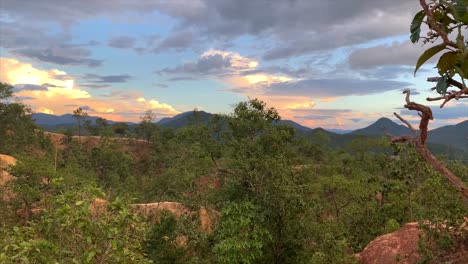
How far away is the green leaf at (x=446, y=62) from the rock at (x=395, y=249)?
19.7 meters

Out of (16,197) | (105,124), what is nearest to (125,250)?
(16,197)

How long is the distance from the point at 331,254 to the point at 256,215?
4.82 m

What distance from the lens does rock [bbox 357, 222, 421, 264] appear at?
2086 cm

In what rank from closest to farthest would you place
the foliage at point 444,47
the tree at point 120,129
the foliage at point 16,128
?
the foliage at point 444,47 → the foliage at point 16,128 → the tree at point 120,129

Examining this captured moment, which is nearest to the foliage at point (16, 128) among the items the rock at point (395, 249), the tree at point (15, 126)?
the tree at point (15, 126)

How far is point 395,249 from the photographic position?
22078mm

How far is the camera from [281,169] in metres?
22.5

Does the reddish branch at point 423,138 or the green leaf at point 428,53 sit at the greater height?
the green leaf at point 428,53

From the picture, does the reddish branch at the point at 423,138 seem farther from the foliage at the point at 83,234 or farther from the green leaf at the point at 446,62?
the foliage at the point at 83,234

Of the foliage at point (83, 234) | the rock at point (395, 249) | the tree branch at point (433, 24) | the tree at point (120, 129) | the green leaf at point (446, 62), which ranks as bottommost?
the rock at point (395, 249)

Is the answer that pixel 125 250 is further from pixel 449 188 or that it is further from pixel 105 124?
pixel 105 124

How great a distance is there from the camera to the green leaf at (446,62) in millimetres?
3225

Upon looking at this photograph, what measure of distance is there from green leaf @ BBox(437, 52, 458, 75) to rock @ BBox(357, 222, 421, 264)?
64.6ft

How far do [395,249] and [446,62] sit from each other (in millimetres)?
21607
